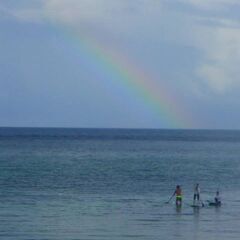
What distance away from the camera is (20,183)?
236 ft

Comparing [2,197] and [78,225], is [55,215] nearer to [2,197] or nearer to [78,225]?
[78,225]

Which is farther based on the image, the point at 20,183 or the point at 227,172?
the point at 227,172

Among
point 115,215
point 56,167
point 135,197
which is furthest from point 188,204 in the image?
point 56,167

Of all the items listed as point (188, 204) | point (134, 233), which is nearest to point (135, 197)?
point (188, 204)

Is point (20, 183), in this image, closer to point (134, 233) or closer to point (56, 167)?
point (56, 167)

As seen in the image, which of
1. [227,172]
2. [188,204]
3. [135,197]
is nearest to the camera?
[188,204]

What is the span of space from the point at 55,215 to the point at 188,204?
1181 cm

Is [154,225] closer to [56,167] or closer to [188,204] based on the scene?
[188,204]

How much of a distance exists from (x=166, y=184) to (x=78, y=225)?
3205 cm

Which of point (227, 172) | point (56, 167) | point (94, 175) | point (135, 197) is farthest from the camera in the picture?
point (56, 167)

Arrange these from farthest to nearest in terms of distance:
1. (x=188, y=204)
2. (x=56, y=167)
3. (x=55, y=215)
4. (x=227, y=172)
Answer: (x=56, y=167)
(x=227, y=172)
(x=188, y=204)
(x=55, y=215)

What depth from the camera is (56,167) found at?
9900cm

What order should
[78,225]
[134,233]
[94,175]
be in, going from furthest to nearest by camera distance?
[94,175], [78,225], [134,233]

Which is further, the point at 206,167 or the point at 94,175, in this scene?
the point at 206,167
